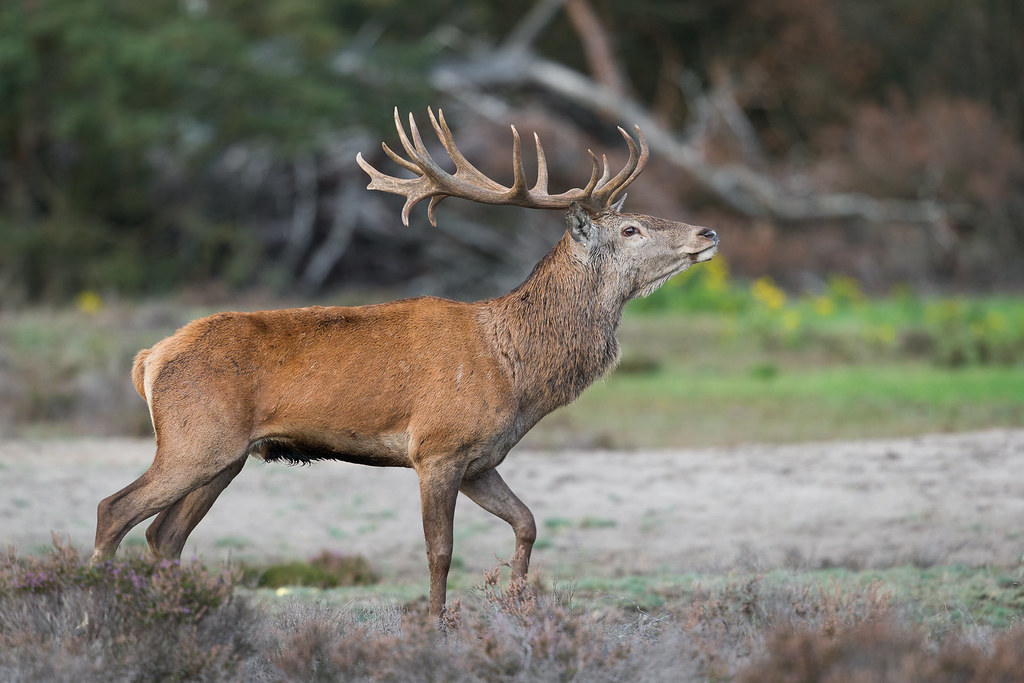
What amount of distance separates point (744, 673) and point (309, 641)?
1.82 meters

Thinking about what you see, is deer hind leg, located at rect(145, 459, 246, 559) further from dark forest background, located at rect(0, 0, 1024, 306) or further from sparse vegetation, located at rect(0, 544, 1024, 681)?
dark forest background, located at rect(0, 0, 1024, 306)

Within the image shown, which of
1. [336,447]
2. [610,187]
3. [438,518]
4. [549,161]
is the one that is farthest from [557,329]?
[549,161]

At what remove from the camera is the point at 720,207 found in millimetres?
26391

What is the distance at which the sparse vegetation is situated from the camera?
16.0 feet

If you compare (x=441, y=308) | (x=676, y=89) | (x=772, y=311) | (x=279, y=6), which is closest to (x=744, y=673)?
(x=441, y=308)

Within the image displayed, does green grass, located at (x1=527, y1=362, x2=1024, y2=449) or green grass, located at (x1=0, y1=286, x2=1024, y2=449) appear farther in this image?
green grass, located at (x1=0, y1=286, x2=1024, y2=449)

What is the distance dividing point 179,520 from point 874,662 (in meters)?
3.70

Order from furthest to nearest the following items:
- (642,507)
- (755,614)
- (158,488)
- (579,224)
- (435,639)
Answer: (642,507), (579,224), (755,614), (158,488), (435,639)

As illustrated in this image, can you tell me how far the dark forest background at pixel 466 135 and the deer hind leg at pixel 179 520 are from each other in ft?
48.4

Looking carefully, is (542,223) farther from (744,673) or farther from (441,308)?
(744,673)

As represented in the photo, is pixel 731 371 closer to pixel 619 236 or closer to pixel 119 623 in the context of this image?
pixel 619 236

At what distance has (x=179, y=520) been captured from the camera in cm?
680

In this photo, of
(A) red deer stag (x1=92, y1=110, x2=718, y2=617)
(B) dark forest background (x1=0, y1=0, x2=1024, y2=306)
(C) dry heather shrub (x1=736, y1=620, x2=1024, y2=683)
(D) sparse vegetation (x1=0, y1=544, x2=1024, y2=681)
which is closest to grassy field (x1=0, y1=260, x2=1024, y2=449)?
(B) dark forest background (x1=0, y1=0, x2=1024, y2=306)

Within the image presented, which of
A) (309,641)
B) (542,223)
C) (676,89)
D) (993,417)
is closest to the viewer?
(309,641)
